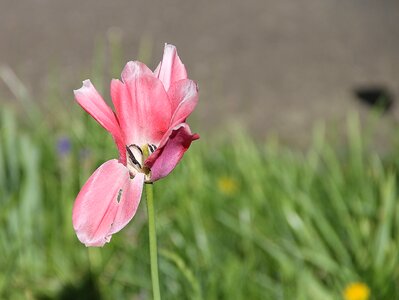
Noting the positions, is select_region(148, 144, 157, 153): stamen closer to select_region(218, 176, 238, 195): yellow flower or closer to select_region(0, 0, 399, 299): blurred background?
select_region(0, 0, 399, 299): blurred background

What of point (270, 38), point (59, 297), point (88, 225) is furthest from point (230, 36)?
point (88, 225)

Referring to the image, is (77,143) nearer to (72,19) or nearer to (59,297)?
(59,297)

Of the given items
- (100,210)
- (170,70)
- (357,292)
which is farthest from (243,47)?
(100,210)

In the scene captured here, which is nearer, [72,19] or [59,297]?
[59,297]

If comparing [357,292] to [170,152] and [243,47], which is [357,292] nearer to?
[170,152]

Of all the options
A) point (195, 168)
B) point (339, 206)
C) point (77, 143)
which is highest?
point (77, 143)

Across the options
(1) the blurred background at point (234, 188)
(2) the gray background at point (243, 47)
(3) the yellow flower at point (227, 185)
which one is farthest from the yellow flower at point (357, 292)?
(2) the gray background at point (243, 47)
